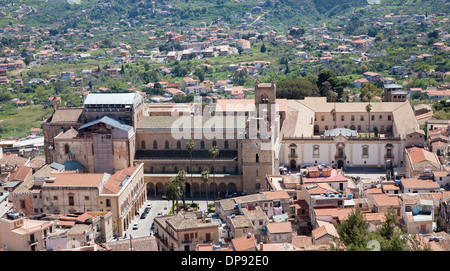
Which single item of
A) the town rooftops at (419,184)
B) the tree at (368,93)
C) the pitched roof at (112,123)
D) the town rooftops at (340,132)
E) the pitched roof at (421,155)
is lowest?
the town rooftops at (419,184)

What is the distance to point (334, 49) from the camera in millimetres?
176125

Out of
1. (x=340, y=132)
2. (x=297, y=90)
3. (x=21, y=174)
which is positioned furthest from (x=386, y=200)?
(x=21, y=174)

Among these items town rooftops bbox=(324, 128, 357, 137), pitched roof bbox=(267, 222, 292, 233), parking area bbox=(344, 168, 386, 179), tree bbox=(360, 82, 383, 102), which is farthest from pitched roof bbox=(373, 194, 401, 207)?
tree bbox=(360, 82, 383, 102)

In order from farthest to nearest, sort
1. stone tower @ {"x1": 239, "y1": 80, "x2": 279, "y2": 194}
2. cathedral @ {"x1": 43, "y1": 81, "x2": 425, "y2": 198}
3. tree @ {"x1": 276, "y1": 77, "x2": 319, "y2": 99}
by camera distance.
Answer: tree @ {"x1": 276, "y1": 77, "x2": 319, "y2": 99} < cathedral @ {"x1": 43, "y1": 81, "x2": 425, "y2": 198} < stone tower @ {"x1": 239, "y1": 80, "x2": 279, "y2": 194}

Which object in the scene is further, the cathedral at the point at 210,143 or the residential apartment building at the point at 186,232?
the cathedral at the point at 210,143

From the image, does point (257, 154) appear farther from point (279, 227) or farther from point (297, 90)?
point (297, 90)

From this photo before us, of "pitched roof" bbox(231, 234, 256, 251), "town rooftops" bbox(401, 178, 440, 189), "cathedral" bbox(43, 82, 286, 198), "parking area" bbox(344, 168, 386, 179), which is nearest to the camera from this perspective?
"pitched roof" bbox(231, 234, 256, 251)

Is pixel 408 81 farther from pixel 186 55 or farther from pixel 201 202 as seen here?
pixel 201 202

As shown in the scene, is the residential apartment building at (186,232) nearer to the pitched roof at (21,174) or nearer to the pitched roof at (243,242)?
the pitched roof at (243,242)

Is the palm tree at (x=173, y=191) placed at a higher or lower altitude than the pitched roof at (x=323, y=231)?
higher

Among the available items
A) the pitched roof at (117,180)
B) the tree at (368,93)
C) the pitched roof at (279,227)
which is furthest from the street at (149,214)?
the tree at (368,93)

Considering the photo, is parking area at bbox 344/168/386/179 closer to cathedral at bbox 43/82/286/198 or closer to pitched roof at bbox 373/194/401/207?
cathedral at bbox 43/82/286/198
